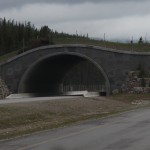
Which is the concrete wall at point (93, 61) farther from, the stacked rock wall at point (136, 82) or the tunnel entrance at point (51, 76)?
the tunnel entrance at point (51, 76)

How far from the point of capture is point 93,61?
60312 millimetres

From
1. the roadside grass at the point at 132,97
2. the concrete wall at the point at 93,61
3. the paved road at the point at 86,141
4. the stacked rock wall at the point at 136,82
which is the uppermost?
the concrete wall at the point at 93,61

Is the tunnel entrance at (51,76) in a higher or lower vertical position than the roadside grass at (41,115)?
higher

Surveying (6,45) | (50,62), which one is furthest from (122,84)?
(6,45)

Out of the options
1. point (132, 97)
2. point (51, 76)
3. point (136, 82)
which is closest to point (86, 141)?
point (132, 97)

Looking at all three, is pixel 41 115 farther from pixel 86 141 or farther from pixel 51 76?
pixel 51 76

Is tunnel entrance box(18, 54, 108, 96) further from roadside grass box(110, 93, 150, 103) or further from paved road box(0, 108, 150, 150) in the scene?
paved road box(0, 108, 150, 150)

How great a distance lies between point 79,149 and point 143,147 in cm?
179

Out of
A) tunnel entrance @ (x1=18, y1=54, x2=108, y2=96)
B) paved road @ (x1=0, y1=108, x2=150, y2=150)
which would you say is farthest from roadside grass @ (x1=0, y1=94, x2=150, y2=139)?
tunnel entrance @ (x1=18, y1=54, x2=108, y2=96)

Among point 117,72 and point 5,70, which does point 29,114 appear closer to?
point 117,72

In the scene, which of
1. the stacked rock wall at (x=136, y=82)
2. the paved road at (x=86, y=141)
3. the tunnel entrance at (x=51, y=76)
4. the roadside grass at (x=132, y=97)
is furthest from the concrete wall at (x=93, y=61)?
the paved road at (x=86, y=141)

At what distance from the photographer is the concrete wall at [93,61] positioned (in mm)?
59281

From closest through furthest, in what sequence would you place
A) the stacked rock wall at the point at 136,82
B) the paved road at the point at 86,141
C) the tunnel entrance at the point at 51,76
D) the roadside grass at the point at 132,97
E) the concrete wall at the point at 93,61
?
the paved road at the point at 86,141
the roadside grass at the point at 132,97
the stacked rock wall at the point at 136,82
the concrete wall at the point at 93,61
the tunnel entrance at the point at 51,76

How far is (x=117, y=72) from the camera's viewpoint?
59.4m
